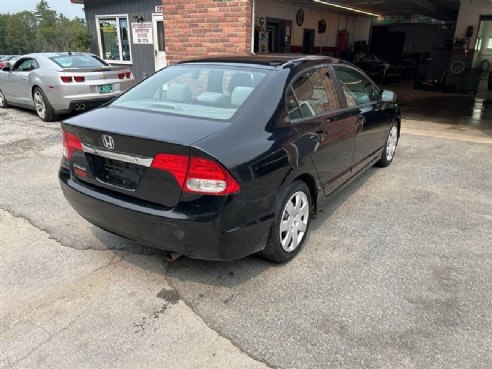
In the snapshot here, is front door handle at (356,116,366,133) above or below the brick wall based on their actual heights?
below

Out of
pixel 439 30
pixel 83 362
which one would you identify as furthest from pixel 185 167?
pixel 439 30

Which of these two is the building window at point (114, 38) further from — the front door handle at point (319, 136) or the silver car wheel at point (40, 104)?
the front door handle at point (319, 136)

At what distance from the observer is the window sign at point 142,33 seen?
12633 millimetres

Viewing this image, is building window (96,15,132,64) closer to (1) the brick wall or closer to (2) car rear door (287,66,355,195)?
(1) the brick wall

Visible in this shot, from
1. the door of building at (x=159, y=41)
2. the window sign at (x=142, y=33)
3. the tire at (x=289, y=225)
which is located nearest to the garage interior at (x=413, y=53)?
the door of building at (x=159, y=41)

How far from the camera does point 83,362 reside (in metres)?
2.12

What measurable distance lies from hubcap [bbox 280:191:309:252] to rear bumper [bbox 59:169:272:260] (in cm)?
28

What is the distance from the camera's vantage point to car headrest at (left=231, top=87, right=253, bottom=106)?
2827 millimetres

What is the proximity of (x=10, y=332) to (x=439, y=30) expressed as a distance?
21578 mm

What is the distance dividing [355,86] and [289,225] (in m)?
2.09

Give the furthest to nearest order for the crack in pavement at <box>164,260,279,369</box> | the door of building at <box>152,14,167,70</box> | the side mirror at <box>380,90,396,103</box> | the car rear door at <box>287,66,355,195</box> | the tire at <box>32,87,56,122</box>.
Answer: the door of building at <box>152,14,167,70</box> < the tire at <box>32,87,56,122</box> < the side mirror at <box>380,90,396,103</box> < the car rear door at <box>287,66,355,195</box> < the crack in pavement at <box>164,260,279,369</box>

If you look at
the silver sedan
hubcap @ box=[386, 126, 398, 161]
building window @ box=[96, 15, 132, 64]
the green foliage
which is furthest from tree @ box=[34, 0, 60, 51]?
A: hubcap @ box=[386, 126, 398, 161]

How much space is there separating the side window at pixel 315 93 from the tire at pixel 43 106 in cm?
628

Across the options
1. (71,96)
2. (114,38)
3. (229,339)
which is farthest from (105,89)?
(114,38)
